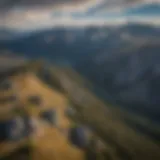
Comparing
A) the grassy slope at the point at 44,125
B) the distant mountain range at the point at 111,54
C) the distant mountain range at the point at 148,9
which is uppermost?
the distant mountain range at the point at 148,9

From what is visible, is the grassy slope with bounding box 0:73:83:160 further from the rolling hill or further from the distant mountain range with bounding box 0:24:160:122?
the distant mountain range with bounding box 0:24:160:122

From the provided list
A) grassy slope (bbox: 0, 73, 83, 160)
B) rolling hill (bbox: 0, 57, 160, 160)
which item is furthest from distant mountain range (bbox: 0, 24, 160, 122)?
grassy slope (bbox: 0, 73, 83, 160)

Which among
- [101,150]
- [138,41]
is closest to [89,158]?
[101,150]

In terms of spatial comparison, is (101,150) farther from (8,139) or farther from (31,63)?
(31,63)

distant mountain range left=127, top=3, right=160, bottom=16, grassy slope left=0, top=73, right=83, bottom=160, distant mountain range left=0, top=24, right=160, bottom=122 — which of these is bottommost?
grassy slope left=0, top=73, right=83, bottom=160

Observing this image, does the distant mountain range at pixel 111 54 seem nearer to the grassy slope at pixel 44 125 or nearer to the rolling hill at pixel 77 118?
the rolling hill at pixel 77 118

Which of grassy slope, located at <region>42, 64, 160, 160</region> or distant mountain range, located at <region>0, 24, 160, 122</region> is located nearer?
grassy slope, located at <region>42, 64, 160, 160</region>

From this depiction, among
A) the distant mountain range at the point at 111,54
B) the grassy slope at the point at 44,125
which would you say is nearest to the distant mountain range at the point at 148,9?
the distant mountain range at the point at 111,54

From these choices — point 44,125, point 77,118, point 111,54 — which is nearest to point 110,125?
point 77,118

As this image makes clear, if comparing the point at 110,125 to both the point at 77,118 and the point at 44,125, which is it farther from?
the point at 44,125
